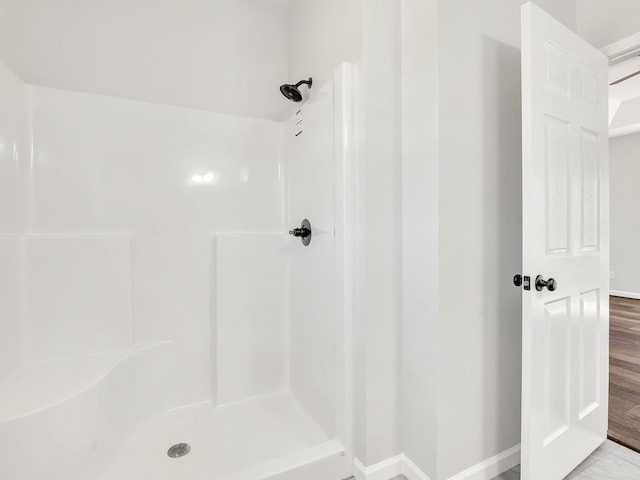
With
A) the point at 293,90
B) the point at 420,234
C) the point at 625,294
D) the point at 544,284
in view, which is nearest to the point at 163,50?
the point at 293,90

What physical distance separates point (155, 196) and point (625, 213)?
6399 millimetres

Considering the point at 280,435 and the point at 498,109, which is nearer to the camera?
the point at 498,109

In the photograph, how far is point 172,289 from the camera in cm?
183

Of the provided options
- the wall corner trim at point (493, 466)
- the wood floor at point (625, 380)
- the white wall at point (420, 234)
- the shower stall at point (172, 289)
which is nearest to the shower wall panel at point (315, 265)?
the shower stall at point (172, 289)

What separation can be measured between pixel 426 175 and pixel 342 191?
37cm

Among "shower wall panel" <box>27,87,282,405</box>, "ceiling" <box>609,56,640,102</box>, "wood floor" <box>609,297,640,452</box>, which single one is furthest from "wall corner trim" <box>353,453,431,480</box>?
"ceiling" <box>609,56,640,102</box>

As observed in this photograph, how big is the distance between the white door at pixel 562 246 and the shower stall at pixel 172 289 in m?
0.71

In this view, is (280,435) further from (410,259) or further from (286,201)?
(286,201)

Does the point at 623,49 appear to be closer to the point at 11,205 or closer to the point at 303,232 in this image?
the point at 303,232

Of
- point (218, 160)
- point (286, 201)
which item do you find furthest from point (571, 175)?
point (218, 160)

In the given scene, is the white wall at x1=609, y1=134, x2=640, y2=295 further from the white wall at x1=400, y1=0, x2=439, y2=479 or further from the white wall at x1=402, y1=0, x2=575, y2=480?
the white wall at x1=400, y1=0, x2=439, y2=479

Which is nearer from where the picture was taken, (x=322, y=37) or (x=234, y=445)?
(x=234, y=445)

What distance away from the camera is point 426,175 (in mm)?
1303

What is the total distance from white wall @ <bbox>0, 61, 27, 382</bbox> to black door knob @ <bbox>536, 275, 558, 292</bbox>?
2189 millimetres
